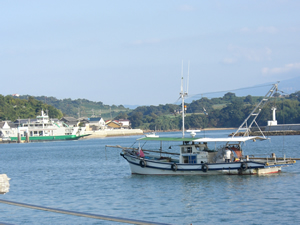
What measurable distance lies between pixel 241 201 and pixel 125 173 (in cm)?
1573

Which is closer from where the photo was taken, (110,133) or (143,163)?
(143,163)

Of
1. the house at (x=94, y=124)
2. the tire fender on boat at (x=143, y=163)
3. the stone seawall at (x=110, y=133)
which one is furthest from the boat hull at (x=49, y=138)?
the tire fender on boat at (x=143, y=163)

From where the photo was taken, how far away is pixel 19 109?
16775 cm

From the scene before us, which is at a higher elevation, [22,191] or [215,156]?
[215,156]

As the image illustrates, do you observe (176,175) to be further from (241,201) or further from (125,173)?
(241,201)

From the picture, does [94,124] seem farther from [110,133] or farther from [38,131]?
[38,131]

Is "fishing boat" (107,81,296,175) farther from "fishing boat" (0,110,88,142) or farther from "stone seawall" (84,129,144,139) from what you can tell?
"stone seawall" (84,129,144,139)

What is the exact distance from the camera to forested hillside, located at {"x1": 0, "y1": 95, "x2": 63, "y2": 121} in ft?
538

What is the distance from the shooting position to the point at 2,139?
137625mm

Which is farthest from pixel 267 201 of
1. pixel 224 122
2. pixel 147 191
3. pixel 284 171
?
pixel 224 122

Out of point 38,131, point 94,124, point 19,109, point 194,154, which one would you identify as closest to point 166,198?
point 194,154

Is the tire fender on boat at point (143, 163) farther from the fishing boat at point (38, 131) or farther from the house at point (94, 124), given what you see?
the house at point (94, 124)

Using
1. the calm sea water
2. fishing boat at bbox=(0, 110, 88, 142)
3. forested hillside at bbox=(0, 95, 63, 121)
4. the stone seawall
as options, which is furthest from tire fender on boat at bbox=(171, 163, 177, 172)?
forested hillside at bbox=(0, 95, 63, 121)

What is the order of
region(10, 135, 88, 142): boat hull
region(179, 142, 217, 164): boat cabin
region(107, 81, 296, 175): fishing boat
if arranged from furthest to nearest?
region(10, 135, 88, 142): boat hull, region(179, 142, 217, 164): boat cabin, region(107, 81, 296, 175): fishing boat
